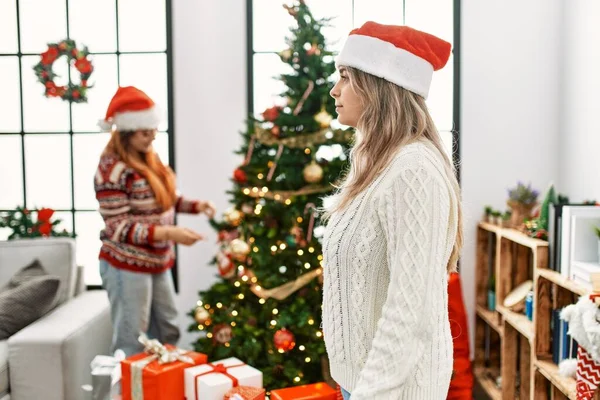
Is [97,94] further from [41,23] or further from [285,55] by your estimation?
[285,55]

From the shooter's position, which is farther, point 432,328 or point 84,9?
point 84,9

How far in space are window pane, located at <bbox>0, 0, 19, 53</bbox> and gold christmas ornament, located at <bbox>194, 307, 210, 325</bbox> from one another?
2.19m

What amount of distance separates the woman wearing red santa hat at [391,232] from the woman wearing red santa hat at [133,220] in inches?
65.4

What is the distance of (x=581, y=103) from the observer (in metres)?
3.10

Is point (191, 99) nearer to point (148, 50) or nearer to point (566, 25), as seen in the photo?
point (148, 50)

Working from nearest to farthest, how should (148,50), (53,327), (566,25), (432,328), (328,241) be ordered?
(432,328) < (328,241) < (53,327) < (566,25) < (148,50)

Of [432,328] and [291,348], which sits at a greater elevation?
[432,328]

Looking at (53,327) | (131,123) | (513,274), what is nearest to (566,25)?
(513,274)

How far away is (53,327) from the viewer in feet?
8.73

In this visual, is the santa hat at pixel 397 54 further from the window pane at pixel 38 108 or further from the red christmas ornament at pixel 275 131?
the window pane at pixel 38 108

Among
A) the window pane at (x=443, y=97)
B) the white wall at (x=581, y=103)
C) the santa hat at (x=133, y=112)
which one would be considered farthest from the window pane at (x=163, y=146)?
the white wall at (x=581, y=103)

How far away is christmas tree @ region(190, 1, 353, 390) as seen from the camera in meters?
2.79

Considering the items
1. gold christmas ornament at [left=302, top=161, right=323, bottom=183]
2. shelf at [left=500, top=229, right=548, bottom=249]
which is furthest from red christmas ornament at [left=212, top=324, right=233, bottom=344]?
shelf at [left=500, top=229, right=548, bottom=249]

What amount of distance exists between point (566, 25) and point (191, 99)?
2.24 meters
